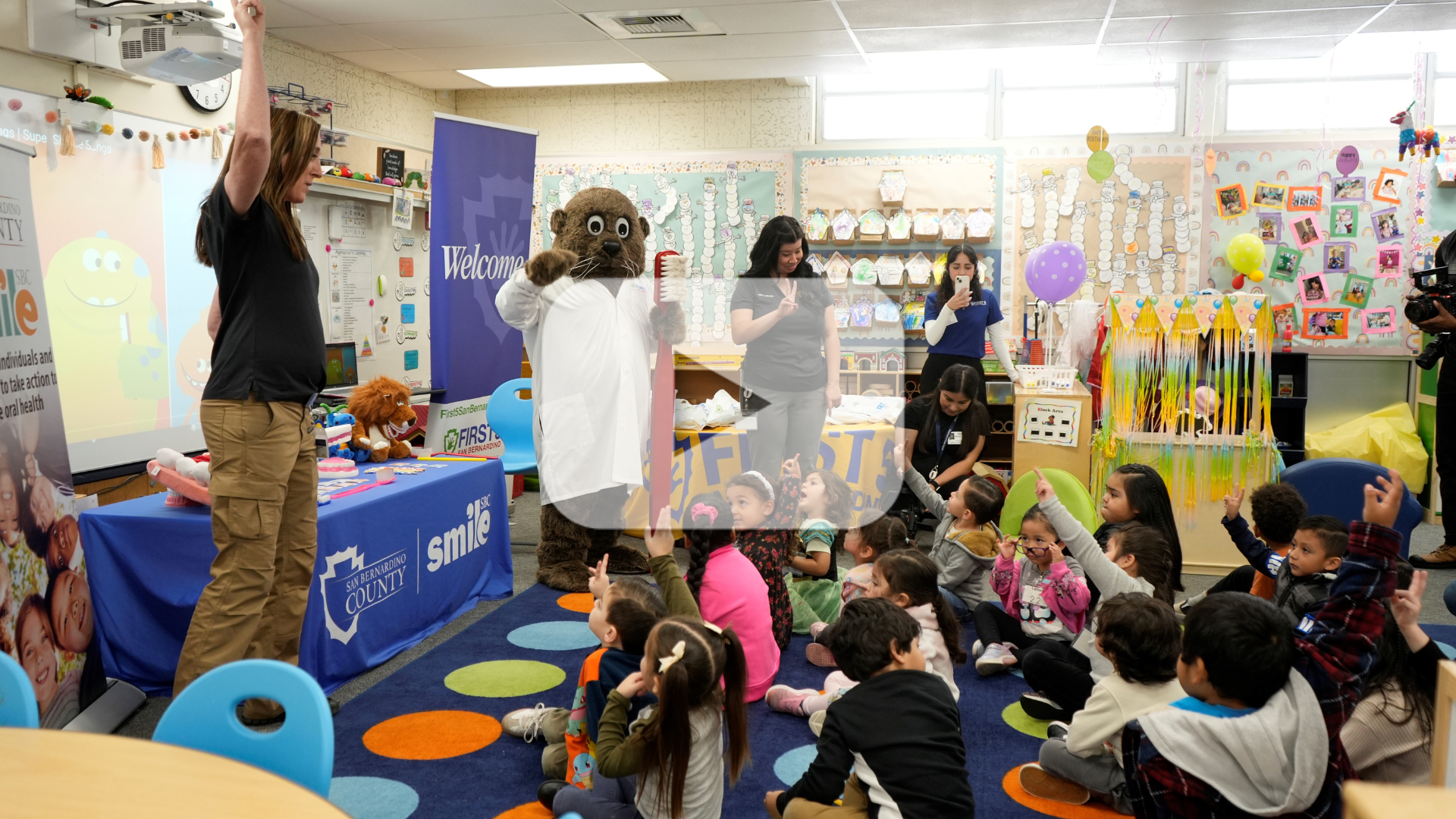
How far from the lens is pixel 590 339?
3.32 m

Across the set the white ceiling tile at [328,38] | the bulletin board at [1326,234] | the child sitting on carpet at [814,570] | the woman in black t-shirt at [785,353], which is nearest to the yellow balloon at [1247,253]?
the bulletin board at [1326,234]

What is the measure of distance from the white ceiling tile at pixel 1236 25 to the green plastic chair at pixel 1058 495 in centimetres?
240

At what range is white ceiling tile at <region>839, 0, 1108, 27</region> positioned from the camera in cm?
426

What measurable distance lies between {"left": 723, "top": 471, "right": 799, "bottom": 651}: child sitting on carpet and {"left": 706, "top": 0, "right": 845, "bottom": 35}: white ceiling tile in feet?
7.50

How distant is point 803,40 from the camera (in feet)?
16.2

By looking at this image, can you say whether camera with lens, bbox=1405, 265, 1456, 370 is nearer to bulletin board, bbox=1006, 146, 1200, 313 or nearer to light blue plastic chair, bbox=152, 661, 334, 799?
bulletin board, bbox=1006, 146, 1200, 313

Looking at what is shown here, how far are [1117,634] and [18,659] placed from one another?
238cm

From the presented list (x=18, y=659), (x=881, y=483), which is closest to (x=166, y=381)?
(x=18, y=659)

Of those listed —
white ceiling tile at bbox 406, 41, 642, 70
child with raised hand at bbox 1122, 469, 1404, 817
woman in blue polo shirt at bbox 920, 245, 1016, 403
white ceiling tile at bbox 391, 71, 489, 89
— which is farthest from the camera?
white ceiling tile at bbox 391, 71, 489, 89

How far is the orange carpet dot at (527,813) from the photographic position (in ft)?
6.66

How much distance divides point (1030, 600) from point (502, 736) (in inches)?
60.0

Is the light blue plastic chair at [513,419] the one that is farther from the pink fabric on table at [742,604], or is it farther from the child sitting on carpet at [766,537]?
the pink fabric on table at [742,604]

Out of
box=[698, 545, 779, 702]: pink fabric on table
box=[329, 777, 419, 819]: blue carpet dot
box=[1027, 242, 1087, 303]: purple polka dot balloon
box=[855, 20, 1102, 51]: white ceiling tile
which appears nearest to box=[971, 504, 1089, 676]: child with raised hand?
box=[698, 545, 779, 702]: pink fabric on table

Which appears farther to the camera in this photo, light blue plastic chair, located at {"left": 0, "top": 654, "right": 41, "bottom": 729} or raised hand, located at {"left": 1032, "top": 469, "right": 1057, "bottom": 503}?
raised hand, located at {"left": 1032, "top": 469, "right": 1057, "bottom": 503}
